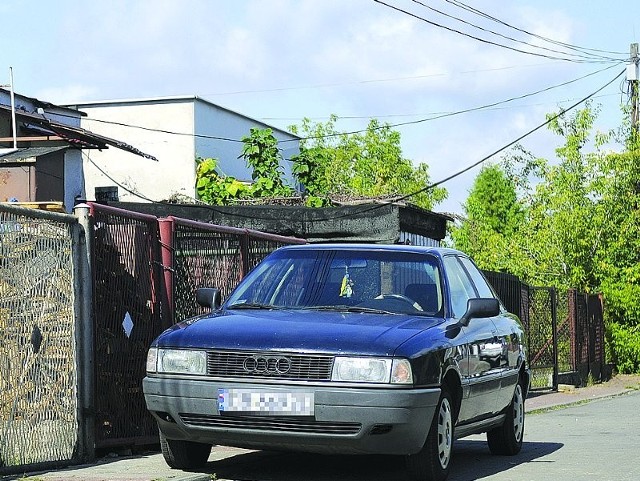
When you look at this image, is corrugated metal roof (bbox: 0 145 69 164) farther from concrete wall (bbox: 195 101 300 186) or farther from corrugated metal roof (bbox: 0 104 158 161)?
concrete wall (bbox: 195 101 300 186)

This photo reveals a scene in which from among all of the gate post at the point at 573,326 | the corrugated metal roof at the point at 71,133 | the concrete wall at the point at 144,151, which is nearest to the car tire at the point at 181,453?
the gate post at the point at 573,326

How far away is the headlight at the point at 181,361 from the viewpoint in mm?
8523

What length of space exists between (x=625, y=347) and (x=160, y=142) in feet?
63.0

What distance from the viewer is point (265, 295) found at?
9758mm

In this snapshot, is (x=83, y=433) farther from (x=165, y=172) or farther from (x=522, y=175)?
(x=165, y=172)

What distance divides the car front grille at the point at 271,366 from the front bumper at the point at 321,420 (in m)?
0.07

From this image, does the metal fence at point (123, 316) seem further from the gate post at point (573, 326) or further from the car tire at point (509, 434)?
the gate post at point (573, 326)

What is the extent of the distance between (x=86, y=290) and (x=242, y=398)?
2.06m

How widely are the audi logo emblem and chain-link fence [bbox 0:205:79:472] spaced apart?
1.67m

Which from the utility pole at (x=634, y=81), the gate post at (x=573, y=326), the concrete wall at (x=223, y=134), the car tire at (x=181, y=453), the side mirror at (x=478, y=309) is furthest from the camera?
the concrete wall at (x=223, y=134)

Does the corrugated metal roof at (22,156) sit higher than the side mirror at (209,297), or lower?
higher

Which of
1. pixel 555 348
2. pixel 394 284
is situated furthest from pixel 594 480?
pixel 555 348

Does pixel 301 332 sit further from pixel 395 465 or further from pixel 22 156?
pixel 22 156

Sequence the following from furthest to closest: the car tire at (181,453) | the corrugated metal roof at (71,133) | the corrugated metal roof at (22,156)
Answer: the corrugated metal roof at (71,133), the corrugated metal roof at (22,156), the car tire at (181,453)
